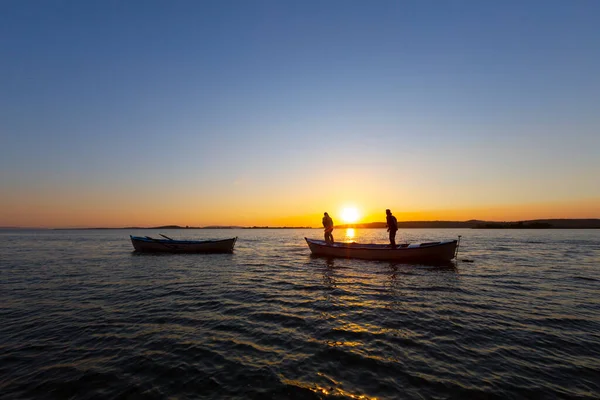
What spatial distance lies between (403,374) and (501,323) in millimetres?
5822

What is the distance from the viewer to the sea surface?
20.1 feet

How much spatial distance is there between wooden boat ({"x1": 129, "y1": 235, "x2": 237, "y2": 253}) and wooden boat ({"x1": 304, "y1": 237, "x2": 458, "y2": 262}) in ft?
43.7

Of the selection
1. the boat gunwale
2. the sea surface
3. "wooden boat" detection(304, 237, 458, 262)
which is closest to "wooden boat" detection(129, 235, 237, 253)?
the boat gunwale

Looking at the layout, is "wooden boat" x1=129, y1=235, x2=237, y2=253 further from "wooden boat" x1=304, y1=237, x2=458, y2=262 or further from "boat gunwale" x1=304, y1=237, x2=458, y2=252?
"wooden boat" x1=304, y1=237, x2=458, y2=262

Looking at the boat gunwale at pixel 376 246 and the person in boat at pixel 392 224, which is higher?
the person in boat at pixel 392 224

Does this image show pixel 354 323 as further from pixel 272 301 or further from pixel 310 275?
pixel 310 275

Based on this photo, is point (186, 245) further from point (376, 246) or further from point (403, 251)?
point (403, 251)

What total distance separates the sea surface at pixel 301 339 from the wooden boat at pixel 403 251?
6868 mm

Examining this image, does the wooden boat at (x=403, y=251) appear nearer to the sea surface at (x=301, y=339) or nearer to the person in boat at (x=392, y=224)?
the person in boat at (x=392, y=224)

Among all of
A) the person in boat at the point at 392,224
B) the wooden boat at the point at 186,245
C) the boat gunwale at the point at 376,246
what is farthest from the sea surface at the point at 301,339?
the wooden boat at the point at 186,245

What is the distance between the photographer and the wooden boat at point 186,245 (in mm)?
35031

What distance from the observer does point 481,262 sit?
2562cm

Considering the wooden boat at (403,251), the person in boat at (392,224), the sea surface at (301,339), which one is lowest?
the sea surface at (301,339)

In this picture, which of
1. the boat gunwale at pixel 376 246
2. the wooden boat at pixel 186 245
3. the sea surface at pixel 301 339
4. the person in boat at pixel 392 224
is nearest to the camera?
the sea surface at pixel 301 339
